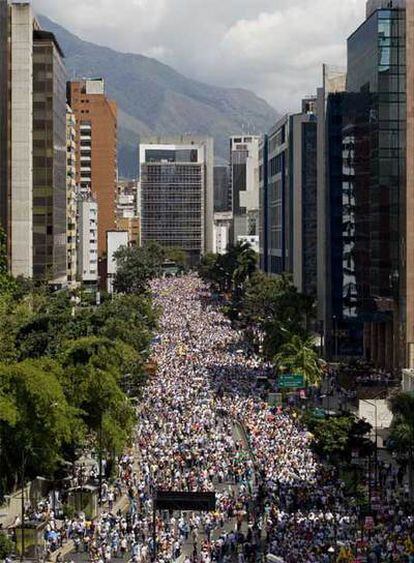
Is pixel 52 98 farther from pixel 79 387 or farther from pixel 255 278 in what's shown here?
pixel 79 387

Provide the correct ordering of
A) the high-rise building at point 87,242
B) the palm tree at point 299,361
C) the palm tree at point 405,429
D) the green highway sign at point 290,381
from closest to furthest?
the palm tree at point 405,429 < the green highway sign at point 290,381 < the palm tree at point 299,361 < the high-rise building at point 87,242

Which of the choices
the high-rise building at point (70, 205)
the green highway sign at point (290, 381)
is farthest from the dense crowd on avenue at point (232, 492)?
the high-rise building at point (70, 205)

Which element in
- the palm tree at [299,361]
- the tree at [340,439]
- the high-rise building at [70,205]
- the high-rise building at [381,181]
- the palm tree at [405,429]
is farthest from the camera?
the high-rise building at [70,205]

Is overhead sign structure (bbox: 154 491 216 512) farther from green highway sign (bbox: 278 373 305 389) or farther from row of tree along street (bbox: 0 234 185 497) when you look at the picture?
green highway sign (bbox: 278 373 305 389)

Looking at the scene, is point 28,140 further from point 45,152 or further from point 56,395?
point 56,395

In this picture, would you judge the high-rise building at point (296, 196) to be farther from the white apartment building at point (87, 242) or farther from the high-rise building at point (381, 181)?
the high-rise building at point (381, 181)
